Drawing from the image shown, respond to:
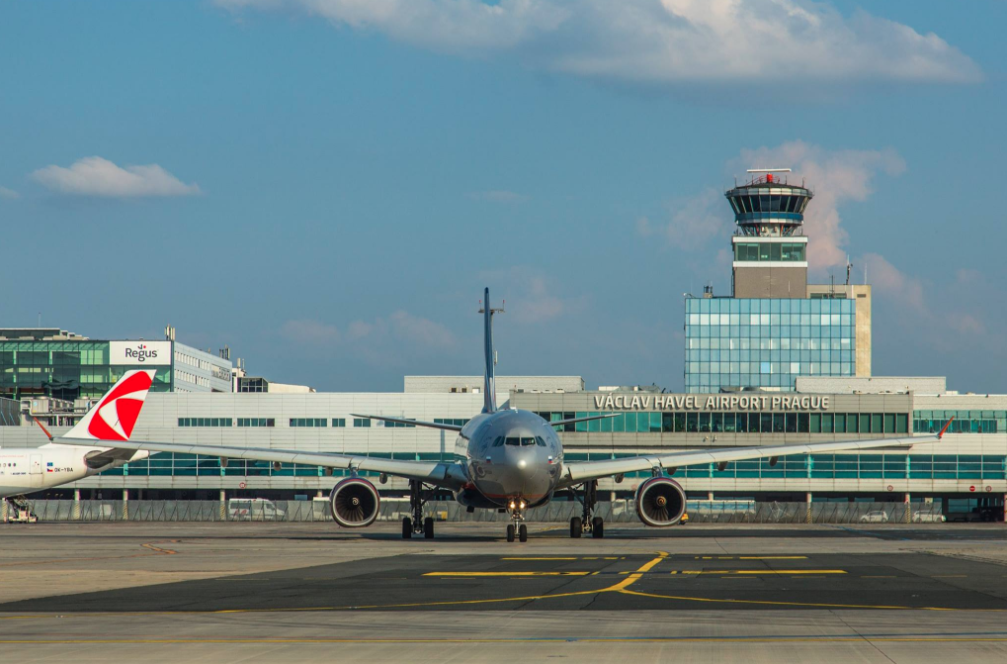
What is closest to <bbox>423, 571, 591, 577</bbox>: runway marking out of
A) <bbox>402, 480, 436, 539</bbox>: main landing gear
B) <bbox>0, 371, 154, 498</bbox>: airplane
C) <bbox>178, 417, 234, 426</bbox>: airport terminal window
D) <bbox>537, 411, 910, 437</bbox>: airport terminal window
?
<bbox>402, 480, 436, 539</bbox>: main landing gear

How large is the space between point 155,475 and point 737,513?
61037 millimetres

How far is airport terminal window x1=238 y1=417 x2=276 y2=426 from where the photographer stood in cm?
12025

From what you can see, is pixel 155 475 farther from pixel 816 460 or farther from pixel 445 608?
pixel 445 608

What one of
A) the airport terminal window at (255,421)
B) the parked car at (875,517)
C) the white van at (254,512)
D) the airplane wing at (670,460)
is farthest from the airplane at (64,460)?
the airport terminal window at (255,421)

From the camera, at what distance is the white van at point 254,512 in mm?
82444

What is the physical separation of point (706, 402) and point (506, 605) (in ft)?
310


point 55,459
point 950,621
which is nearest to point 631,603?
point 950,621

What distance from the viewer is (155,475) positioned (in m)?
117

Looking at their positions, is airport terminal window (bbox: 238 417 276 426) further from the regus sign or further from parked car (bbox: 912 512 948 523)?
the regus sign

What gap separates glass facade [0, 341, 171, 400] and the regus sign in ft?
3.02

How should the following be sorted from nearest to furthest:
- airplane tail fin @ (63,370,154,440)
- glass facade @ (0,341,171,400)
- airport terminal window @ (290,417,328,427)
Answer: airplane tail fin @ (63,370,154,440), airport terminal window @ (290,417,328,427), glass facade @ (0,341,171,400)

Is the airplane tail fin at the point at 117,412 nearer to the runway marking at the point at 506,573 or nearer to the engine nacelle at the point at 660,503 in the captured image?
the engine nacelle at the point at 660,503

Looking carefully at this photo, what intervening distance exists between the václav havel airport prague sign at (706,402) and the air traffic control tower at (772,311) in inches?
2669

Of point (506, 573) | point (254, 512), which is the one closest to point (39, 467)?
point (254, 512)
